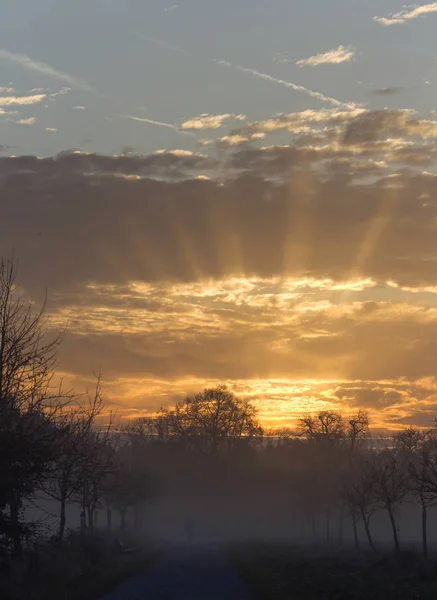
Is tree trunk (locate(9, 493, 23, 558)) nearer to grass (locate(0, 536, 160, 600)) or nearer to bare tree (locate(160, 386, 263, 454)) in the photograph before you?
grass (locate(0, 536, 160, 600))

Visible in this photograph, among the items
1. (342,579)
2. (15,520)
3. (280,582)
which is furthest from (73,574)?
(342,579)

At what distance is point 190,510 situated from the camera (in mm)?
111812

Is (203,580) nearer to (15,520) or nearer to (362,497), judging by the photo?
(15,520)

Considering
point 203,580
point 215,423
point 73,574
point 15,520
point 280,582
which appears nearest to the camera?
point 15,520

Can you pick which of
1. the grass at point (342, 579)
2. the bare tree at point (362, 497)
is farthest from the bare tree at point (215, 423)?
the grass at point (342, 579)

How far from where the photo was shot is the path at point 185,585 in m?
24.1

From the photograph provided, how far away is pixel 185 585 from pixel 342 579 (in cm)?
668

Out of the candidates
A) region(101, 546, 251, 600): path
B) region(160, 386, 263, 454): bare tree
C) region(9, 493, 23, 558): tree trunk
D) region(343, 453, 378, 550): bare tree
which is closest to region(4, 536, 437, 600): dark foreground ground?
region(101, 546, 251, 600): path

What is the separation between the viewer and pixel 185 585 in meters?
27.9

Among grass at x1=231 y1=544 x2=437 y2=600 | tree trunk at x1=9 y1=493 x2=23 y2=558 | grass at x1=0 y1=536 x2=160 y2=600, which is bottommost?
grass at x1=231 y1=544 x2=437 y2=600

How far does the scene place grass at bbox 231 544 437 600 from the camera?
2491cm

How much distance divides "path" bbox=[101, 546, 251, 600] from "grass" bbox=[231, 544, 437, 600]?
0.74 metres

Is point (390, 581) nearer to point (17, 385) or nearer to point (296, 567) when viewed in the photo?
point (296, 567)

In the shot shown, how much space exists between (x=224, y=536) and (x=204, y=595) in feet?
301
